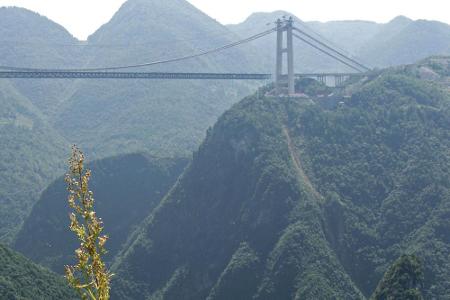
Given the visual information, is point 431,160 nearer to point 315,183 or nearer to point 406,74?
point 315,183

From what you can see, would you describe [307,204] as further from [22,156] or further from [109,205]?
[22,156]

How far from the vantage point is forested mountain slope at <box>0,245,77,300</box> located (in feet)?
156

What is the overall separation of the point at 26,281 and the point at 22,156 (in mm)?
73399

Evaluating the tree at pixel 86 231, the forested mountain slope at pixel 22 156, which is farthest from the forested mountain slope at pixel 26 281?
the tree at pixel 86 231

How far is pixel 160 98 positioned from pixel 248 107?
229ft

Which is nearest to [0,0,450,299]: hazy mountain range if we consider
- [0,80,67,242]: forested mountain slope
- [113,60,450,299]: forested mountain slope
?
[113,60,450,299]: forested mountain slope

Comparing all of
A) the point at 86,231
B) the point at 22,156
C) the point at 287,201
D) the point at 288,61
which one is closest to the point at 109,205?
the point at 287,201

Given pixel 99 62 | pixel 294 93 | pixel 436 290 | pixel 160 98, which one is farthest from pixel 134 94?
pixel 436 290

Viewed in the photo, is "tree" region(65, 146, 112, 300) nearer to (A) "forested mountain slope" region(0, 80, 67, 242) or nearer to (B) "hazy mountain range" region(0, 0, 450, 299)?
(B) "hazy mountain range" region(0, 0, 450, 299)

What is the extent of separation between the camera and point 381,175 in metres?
70.6

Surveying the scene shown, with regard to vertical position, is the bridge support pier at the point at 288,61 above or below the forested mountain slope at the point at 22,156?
above

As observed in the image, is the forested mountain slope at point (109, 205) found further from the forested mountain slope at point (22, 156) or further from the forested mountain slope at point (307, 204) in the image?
the forested mountain slope at point (307, 204)

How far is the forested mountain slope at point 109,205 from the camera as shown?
83.4 m

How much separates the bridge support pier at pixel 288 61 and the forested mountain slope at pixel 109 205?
21748 mm
